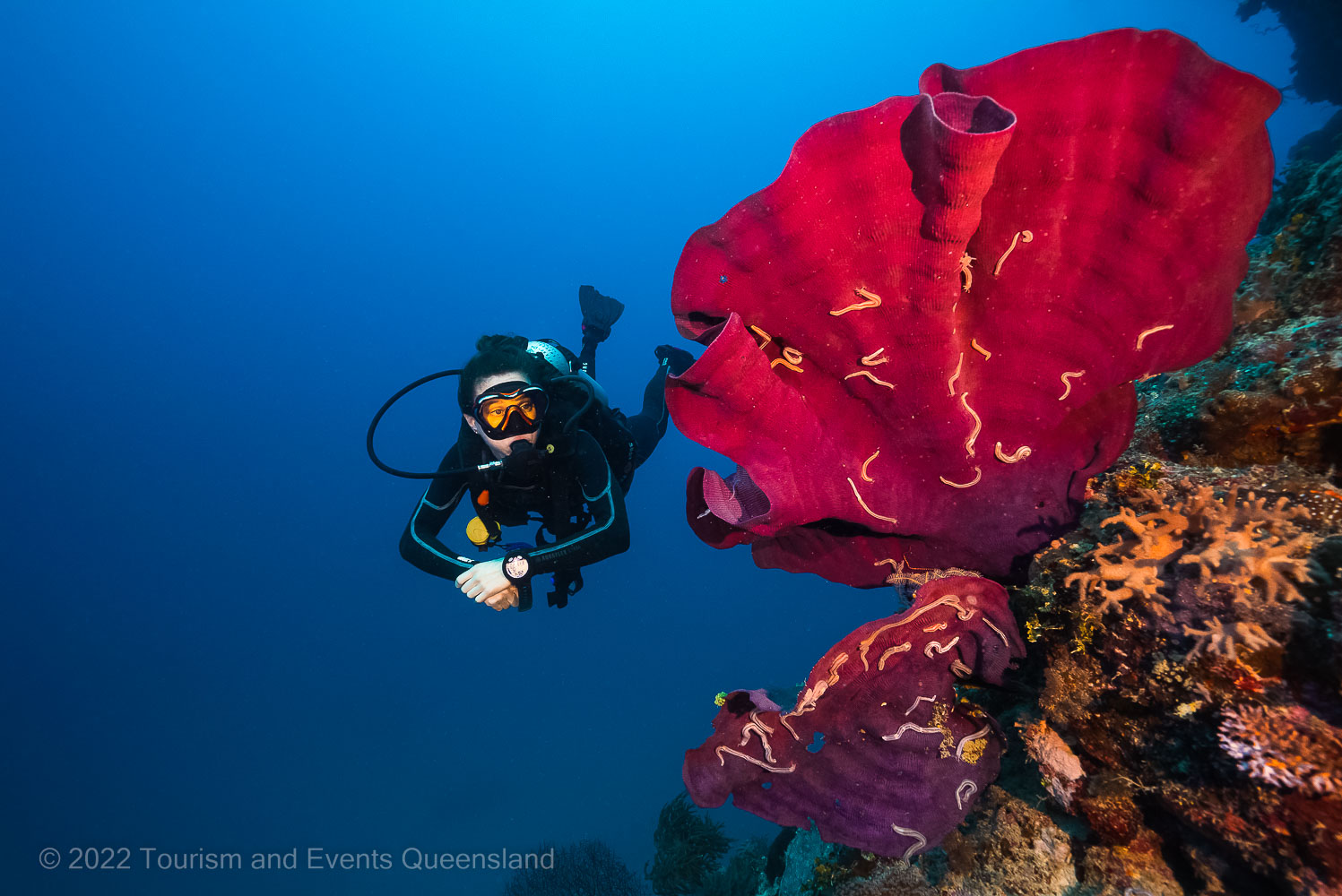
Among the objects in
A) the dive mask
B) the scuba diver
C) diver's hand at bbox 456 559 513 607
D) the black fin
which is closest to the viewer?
diver's hand at bbox 456 559 513 607

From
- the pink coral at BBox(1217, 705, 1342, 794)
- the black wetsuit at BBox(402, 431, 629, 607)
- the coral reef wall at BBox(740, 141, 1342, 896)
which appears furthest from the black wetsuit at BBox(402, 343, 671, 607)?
the pink coral at BBox(1217, 705, 1342, 794)

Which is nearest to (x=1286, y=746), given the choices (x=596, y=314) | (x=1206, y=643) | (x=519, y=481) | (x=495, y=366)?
(x=1206, y=643)

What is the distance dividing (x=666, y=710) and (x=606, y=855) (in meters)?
34.3

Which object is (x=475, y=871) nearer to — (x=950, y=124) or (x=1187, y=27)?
(x=950, y=124)

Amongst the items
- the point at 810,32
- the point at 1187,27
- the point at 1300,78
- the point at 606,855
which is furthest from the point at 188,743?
the point at 810,32

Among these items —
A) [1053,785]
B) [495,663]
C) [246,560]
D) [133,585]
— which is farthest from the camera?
[246,560]

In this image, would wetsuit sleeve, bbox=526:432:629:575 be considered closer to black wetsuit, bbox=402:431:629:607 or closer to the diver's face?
black wetsuit, bbox=402:431:629:607

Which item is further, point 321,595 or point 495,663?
point 321,595

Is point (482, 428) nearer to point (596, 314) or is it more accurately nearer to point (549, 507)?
point (549, 507)

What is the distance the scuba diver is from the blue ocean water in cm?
1531

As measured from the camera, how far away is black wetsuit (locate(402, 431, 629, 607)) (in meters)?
4.35

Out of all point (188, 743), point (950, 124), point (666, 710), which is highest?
point (188, 743)

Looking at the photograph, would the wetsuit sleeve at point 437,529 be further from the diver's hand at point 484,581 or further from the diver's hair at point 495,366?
the diver's hair at point 495,366

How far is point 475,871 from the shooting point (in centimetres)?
2184
